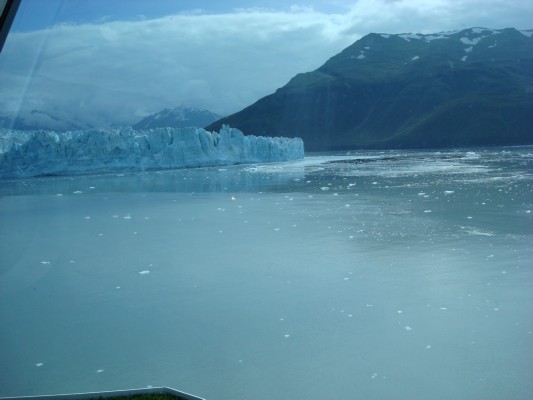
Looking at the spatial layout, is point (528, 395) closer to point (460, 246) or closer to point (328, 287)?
point (328, 287)

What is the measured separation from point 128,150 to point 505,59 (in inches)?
2714

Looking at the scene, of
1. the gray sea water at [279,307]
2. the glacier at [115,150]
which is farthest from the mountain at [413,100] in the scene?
the gray sea water at [279,307]

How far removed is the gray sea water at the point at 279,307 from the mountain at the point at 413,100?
48.3 meters

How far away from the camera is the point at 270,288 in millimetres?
3492

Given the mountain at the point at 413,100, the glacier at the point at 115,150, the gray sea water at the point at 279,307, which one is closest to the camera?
the gray sea water at the point at 279,307

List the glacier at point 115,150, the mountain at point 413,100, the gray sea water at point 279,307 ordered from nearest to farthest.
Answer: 1. the gray sea water at point 279,307
2. the glacier at point 115,150
3. the mountain at point 413,100

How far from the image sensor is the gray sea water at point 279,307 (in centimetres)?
221

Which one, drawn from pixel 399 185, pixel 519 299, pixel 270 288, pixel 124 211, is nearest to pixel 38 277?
pixel 270 288

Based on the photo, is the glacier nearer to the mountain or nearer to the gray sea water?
the gray sea water

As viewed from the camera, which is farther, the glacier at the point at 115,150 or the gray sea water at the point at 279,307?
the glacier at the point at 115,150

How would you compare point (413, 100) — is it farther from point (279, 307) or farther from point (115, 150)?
point (279, 307)

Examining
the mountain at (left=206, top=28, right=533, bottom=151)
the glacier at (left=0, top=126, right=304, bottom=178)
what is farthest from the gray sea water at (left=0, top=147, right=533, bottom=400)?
the mountain at (left=206, top=28, right=533, bottom=151)

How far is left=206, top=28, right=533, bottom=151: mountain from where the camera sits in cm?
5469

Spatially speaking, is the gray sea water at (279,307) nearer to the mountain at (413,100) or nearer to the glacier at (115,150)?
the glacier at (115,150)
